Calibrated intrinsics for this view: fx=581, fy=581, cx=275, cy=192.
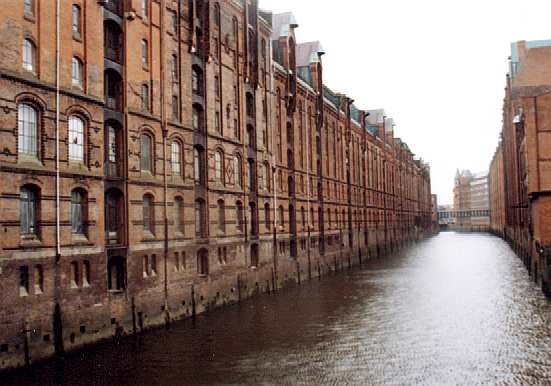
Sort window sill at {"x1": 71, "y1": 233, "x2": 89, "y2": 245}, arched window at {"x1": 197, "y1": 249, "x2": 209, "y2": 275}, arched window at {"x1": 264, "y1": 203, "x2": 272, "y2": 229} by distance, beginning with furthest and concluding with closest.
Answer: arched window at {"x1": 264, "y1": 203, "x2": 272, "y2": 229}
arched window at {"x1": 197, "y1": 249, "x2": 209, "y2": 275}
window sill at {"x1": 71, "y1": 233, "x2": 89, "y2": 245}

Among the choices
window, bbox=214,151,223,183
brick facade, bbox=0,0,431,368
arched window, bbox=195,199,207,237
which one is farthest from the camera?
window, bbox=214,151,223,183

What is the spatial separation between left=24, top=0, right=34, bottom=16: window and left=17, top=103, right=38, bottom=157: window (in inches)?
110

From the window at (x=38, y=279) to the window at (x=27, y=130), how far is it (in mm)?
3399

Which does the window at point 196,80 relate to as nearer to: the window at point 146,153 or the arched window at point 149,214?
the window at point 146,153

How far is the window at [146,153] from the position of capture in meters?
22.8

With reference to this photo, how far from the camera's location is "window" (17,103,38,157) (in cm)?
1708

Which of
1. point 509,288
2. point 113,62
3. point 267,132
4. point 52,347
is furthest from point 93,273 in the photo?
point 509,288

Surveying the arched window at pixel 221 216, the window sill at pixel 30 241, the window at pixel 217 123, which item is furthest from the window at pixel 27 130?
the arched window at pixel 221 216

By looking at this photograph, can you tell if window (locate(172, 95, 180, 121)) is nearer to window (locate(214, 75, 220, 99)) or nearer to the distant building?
window (locate(214, 75, 220, 99))

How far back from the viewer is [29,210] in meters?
17.3

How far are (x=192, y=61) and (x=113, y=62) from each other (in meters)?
5.82

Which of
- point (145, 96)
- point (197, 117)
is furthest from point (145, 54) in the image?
point (197, 117)

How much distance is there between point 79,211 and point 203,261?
8699 mm

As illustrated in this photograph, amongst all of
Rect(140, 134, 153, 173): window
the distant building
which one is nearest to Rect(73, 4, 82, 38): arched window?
Rect(140, 134, 153, 173): window
